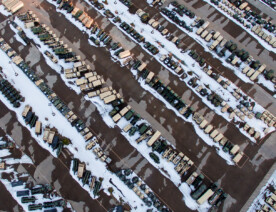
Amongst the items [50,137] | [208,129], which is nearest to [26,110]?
[50,137]

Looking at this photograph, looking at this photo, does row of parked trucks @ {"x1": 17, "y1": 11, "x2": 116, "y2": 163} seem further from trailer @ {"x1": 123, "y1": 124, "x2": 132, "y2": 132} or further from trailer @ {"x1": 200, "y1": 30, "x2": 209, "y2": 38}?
trailer @ {"x1": 200, "y1": 30, "x2": 209, "y2": 38}

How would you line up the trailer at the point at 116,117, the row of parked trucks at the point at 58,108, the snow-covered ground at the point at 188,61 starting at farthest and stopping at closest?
the snow-covered ground at the point at 188,61, the trailer at the point at 116,117, the row of parked trucks at the point at 58,108

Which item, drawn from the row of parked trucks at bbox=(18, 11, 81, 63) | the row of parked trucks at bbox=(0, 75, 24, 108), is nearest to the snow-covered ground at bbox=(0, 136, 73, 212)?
the row of parked trucks at bbox=(0, 75, 24, 108)

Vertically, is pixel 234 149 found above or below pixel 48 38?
above

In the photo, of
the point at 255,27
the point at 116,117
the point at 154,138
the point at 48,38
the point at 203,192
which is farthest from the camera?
the point at 255,27

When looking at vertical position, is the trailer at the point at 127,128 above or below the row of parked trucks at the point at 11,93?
above

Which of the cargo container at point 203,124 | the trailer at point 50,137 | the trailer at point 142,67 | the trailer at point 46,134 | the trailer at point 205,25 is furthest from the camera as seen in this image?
the trailer at point 205,25

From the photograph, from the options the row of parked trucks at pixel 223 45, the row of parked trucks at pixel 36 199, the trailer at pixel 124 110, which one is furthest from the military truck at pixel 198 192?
the row of parked trucks at pixel 223 45

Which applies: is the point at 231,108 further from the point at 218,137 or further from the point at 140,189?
the point at 140,189

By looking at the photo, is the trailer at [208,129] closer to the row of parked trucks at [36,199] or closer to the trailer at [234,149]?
the trailer at [234,149]
